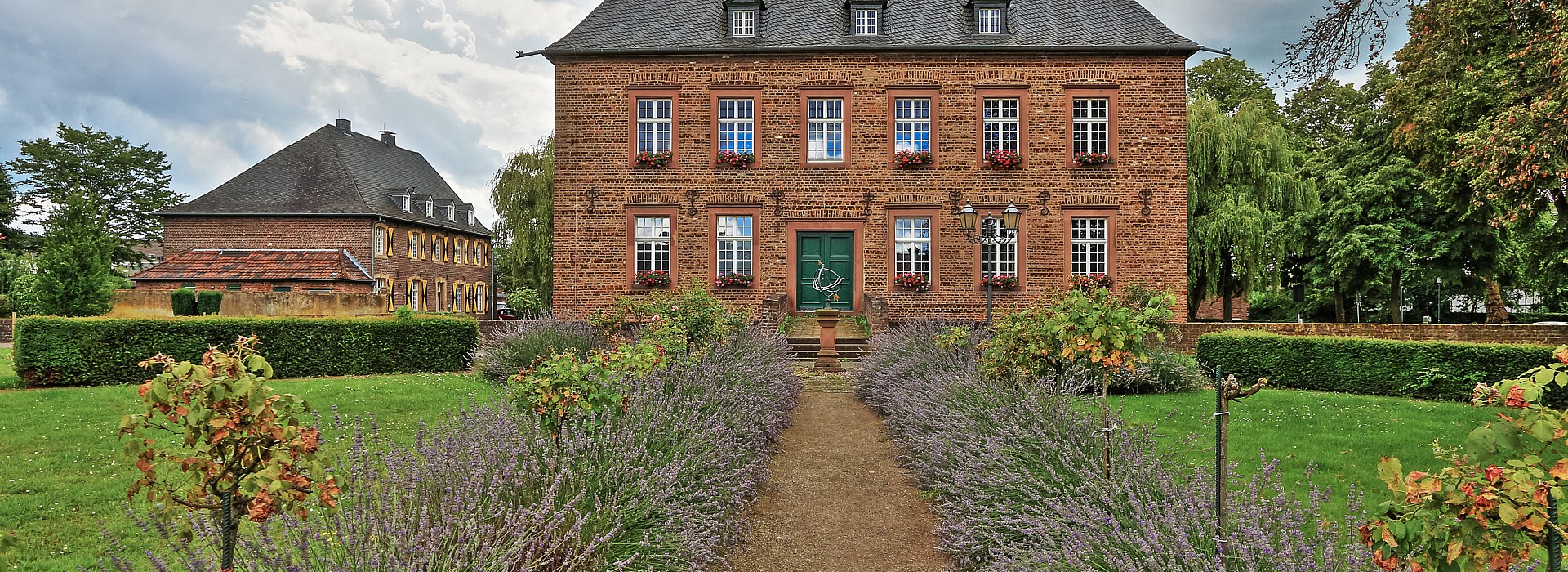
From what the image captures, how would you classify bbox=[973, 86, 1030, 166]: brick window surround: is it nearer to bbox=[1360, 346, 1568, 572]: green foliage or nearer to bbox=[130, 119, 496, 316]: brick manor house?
bbox=[1360, 346, 1568, 572]: green foliage

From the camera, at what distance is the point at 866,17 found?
19.8 m

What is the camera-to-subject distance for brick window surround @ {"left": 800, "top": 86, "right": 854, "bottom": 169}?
Result: 19.2 meters

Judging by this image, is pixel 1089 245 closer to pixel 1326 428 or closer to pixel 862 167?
pixel 862 167

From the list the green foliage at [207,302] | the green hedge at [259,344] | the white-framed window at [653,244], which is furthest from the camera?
the green foliage at [207,302]

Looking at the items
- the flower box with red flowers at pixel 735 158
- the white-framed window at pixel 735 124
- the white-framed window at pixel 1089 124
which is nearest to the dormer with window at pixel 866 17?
the white-framed window at pixel 735 124

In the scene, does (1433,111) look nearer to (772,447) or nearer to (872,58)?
(872,58)

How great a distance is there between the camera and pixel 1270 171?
21156 mm

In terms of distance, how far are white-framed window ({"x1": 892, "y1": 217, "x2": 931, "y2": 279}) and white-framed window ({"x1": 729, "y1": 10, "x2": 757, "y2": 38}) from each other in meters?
6.12

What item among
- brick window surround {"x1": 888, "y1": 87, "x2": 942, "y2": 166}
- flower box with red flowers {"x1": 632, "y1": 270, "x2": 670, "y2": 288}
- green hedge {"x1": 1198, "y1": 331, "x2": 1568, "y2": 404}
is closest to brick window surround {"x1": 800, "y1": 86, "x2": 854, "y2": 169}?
A: brick window surround {"x1": 888, "y1": 87, "x2": 942, "y2": 166}

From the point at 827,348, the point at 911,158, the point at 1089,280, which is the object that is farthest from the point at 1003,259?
the point at 827,348

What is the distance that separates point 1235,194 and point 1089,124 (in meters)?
4.97

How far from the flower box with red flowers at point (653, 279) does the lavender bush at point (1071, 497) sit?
1261cm

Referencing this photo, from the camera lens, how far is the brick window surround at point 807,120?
19.2m

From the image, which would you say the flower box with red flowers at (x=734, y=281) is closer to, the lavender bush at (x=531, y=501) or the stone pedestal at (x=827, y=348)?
the stone pedestal at (x=827, y=348)
